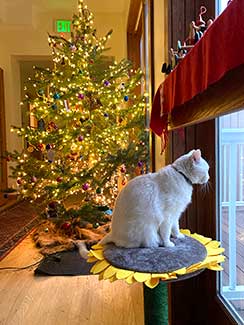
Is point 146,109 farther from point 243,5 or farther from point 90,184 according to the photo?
point 243,5

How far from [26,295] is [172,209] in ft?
4.17

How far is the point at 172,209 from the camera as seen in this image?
112cm

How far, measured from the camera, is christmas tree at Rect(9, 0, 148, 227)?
2.93m

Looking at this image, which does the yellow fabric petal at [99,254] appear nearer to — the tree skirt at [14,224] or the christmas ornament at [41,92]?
the tree skirt at [14,224]

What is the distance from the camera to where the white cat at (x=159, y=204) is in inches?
43.3

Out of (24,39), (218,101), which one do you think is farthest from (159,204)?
(24,39)

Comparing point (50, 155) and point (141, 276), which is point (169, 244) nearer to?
point (141, 276)

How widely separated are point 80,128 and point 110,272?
6.99ft

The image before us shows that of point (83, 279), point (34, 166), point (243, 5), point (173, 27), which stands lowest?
point (83, 279)

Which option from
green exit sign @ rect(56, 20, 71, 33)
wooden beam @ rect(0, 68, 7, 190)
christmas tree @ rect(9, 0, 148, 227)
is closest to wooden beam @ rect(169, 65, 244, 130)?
christmas tree @ rect(9, 0, 148, 227)

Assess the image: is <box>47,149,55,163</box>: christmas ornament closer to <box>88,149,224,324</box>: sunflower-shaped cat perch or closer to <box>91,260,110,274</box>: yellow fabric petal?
<box>88,149,224,324</box>: sunflower-shaped cat perch

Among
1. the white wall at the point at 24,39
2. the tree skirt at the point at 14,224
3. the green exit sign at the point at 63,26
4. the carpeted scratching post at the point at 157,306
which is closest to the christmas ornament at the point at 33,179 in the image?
the tree skirt at the point at 14,224

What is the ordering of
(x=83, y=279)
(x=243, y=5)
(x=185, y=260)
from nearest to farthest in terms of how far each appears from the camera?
(x=243, y=5) < (x=185, y=260) < (x=83, y=279)

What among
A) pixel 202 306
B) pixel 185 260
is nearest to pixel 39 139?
pixel 202 306
